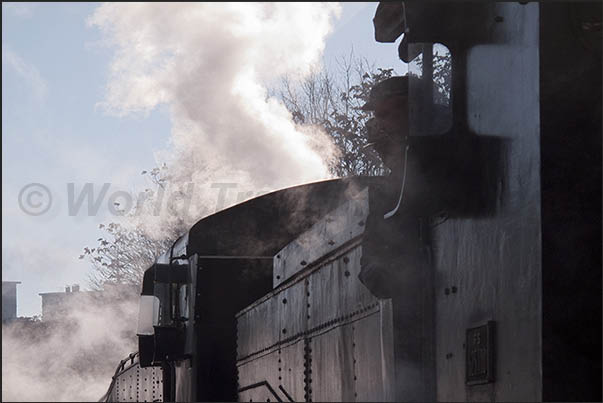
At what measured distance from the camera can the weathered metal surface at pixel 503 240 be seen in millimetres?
2826

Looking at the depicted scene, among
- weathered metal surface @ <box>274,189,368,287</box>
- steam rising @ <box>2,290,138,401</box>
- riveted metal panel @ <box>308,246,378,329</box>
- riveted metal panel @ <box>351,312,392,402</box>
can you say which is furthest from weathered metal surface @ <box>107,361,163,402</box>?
riveted metal panel @ <box>351,312,392,402</box>

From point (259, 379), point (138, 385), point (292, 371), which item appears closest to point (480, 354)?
point (292, 371)

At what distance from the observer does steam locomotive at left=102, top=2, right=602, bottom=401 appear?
2760 mm

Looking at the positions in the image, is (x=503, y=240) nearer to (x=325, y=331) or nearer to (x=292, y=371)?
(x=325, y=331)

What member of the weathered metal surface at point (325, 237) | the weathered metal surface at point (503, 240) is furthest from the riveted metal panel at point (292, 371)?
the weathered metal surface at point (503, 240)

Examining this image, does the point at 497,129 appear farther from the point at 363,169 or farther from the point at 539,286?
the point at 363,169

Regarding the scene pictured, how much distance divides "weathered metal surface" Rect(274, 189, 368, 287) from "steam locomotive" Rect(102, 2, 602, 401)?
17 mm

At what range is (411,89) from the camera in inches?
148

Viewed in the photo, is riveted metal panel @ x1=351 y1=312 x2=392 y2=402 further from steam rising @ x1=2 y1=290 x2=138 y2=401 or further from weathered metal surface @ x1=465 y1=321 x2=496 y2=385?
steam rising @ x1=2 y1=290 x2=138 y2=401

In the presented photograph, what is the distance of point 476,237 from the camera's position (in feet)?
10.6

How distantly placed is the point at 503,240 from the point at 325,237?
187 cm

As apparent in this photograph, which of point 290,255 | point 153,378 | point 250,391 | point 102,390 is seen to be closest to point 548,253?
point 290,255

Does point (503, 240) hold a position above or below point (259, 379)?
above

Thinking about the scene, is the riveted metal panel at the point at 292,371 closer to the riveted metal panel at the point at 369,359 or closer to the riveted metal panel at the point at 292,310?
the riveted metal panel at the point at 292,310
